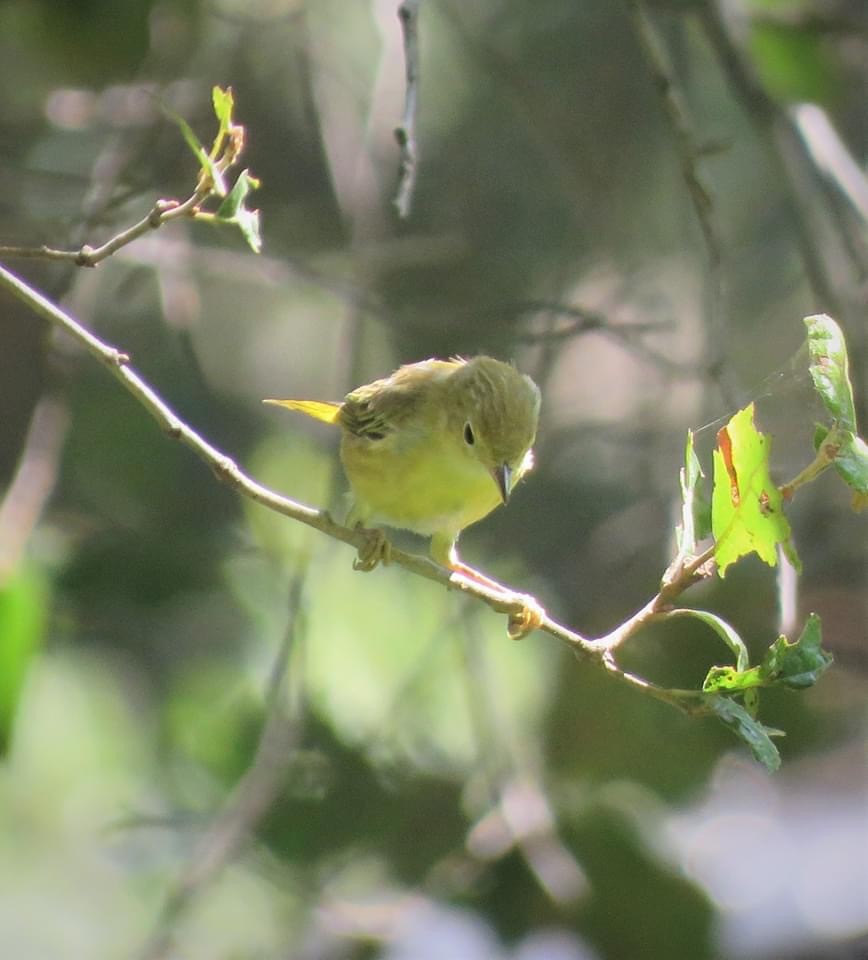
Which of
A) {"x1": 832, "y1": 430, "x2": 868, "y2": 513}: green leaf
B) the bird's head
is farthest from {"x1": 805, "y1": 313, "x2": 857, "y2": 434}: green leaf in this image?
the bird's head

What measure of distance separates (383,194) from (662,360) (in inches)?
79.2

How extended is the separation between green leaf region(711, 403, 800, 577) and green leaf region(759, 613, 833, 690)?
0.39ft

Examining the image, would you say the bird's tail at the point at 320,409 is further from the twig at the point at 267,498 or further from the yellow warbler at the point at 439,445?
the twig at the point at 267,498

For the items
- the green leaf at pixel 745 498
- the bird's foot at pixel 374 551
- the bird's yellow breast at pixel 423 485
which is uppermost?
the bird's yellow breast at pixel 423 485

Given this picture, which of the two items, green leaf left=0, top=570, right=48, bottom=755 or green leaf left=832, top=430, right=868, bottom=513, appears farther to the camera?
green leaf left=0, top=570, right=48, bottom=755

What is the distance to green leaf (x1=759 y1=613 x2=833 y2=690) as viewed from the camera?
1.75 metres

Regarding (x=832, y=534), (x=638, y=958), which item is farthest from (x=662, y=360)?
(x=638, y=958)

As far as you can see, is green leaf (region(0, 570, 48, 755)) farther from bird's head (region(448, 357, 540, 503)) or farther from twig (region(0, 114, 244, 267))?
twig (region(0, 114, 244, 267))

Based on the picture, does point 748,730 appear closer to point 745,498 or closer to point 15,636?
point 745,498

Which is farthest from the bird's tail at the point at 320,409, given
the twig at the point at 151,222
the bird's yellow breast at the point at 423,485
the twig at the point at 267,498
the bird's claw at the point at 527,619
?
the twig at the point at 151,222

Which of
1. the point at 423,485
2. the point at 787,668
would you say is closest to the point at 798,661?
the point at 787,668

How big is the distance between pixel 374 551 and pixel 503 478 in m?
0.40

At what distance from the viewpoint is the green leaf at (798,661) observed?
5.74 feet

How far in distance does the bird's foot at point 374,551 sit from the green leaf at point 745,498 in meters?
0.96
